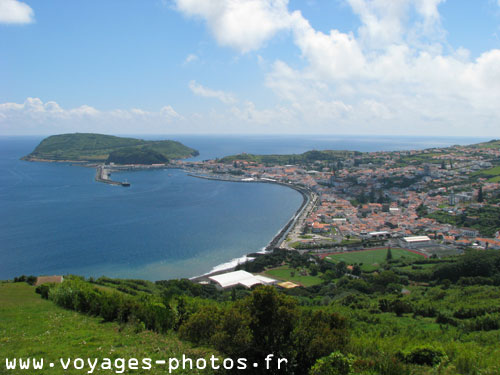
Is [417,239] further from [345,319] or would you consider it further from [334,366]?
[334,366]

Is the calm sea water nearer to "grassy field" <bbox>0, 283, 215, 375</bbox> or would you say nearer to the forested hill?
→ "grassy field" <bbox>0, 283, 215, 375</bbox>

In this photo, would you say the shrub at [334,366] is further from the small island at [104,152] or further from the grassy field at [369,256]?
the small island at [104,152]

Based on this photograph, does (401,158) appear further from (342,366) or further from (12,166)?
(12,166)

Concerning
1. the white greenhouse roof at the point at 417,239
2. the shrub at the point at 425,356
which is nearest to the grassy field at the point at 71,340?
the shrub at the point at 425,356

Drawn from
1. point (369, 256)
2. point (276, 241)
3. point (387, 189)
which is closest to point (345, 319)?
point (369, 256)

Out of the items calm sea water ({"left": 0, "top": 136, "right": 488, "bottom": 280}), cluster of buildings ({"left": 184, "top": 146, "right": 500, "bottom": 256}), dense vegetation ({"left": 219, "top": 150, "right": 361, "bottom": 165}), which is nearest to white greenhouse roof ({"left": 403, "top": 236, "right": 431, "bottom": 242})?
cluster of buildings ({"left": 184, "top": 146, "right": 500, "bottom": 256})

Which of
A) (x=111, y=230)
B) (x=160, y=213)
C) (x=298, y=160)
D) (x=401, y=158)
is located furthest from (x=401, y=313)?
(x=298, y=160)
